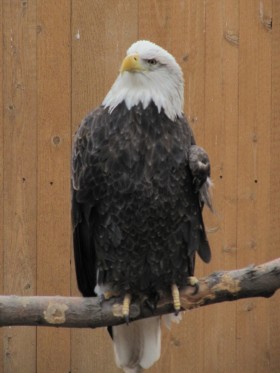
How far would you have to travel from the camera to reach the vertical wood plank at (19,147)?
3.55m

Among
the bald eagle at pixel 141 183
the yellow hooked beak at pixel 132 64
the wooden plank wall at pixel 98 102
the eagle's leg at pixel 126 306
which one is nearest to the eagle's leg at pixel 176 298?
the bald eagle at pixel 141 183

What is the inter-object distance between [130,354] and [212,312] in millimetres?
631

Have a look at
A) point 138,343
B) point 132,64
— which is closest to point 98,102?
point 132,64

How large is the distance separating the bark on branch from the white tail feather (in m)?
0.42

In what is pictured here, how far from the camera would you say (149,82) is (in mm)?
2822

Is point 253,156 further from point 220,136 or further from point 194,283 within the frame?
point 194,283

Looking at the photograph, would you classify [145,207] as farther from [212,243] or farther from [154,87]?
[212,243]

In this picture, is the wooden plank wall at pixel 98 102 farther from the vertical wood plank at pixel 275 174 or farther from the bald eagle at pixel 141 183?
the bald eagle at pixel 141 183

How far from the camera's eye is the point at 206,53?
366 centimetres

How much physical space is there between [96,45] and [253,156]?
78cm

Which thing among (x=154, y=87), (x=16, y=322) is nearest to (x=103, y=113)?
(x=154, y=87)

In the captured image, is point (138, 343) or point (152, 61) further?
point (138, 343)

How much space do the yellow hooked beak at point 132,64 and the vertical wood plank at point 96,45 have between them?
844 mm

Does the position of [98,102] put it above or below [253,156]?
above
